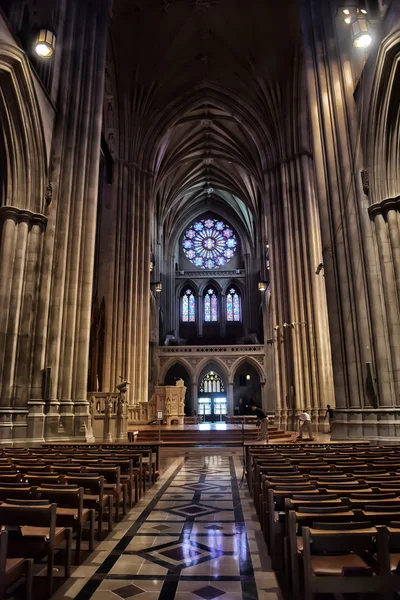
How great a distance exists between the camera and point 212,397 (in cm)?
3284

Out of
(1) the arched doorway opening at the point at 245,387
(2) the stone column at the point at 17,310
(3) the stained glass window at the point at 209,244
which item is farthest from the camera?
(3) the stained glass window at the point at 209,244

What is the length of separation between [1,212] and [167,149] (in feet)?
61.1

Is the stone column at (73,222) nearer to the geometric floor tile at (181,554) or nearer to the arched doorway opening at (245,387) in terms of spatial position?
the geometric floor tile at (181,554)

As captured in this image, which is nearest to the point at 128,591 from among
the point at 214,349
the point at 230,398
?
the point at 214,349

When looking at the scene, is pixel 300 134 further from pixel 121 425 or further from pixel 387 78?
pixel 121 425

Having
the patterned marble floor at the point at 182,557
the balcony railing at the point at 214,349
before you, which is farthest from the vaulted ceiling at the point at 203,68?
the patterned marble floor at the point at 182,557

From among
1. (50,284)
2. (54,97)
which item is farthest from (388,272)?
(54,97)

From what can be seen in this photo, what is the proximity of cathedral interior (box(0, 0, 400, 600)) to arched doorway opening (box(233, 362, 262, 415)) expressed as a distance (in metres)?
0.16

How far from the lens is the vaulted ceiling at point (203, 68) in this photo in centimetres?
1924

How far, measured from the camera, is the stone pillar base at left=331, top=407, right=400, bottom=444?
921cm

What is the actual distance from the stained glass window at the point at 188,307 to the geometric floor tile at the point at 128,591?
3425cm

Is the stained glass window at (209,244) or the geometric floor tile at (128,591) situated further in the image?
the stained glass window at (209,244)

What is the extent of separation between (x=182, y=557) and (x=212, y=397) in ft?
97.8

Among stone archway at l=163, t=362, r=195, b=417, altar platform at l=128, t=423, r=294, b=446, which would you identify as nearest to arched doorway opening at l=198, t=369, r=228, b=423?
stone archway at l=163, t=362, r=195, b=417
